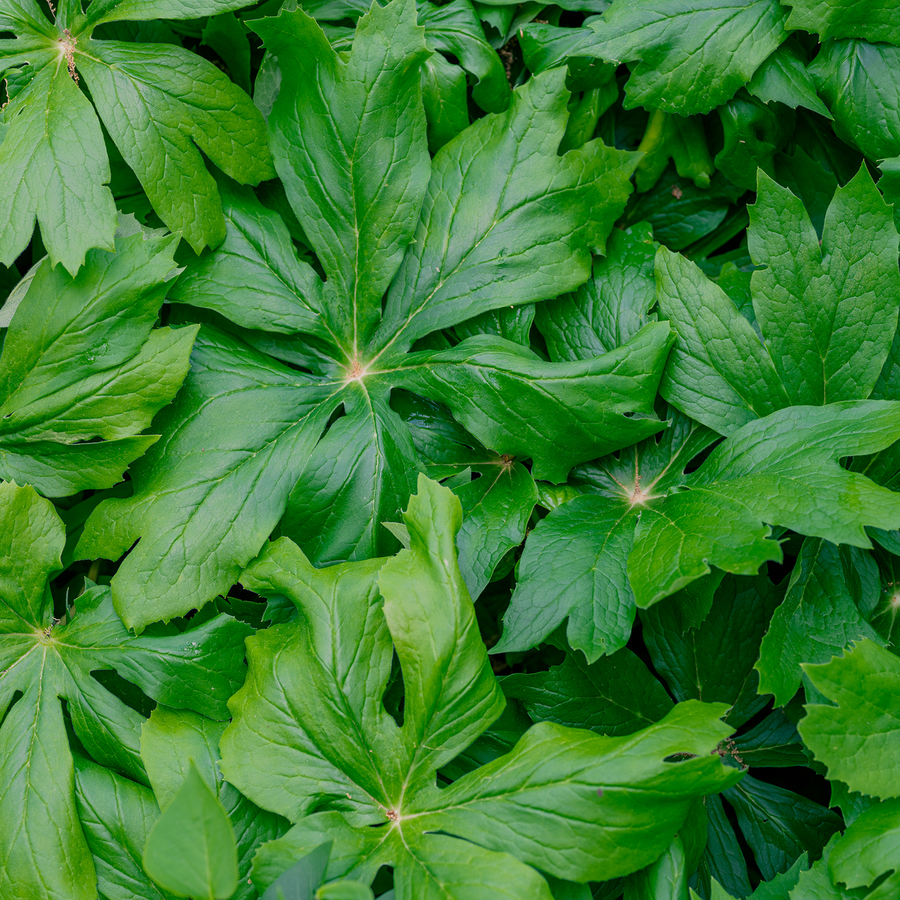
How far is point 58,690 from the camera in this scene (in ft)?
3.82

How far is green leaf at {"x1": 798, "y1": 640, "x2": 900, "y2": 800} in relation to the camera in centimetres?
98

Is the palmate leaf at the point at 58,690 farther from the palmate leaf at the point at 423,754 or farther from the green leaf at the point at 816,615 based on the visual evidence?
the green leaf at the point at 816,615

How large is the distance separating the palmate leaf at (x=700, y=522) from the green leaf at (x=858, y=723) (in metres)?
0.18

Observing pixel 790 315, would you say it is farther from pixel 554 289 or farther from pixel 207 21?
pixel 207 21

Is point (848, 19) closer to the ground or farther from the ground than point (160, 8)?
closer to the ground

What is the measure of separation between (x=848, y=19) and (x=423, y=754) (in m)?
1.28

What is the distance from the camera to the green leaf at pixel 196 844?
77cm

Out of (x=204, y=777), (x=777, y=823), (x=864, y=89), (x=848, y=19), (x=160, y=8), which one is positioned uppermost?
(x=160, y=8)

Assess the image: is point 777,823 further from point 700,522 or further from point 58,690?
point 58,690

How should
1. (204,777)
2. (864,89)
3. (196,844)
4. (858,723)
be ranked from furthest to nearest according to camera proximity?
(864,89) → (204,777) → (858,723) → (196,844)

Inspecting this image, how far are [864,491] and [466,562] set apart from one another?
21.8 inches

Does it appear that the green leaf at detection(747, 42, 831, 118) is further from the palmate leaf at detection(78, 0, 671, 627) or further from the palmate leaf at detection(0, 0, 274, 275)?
the palmate leaf at detection(0, 0, 274, 275)

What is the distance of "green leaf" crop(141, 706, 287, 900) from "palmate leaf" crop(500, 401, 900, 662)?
44 cm

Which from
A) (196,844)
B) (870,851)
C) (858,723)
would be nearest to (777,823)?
(870,851)
